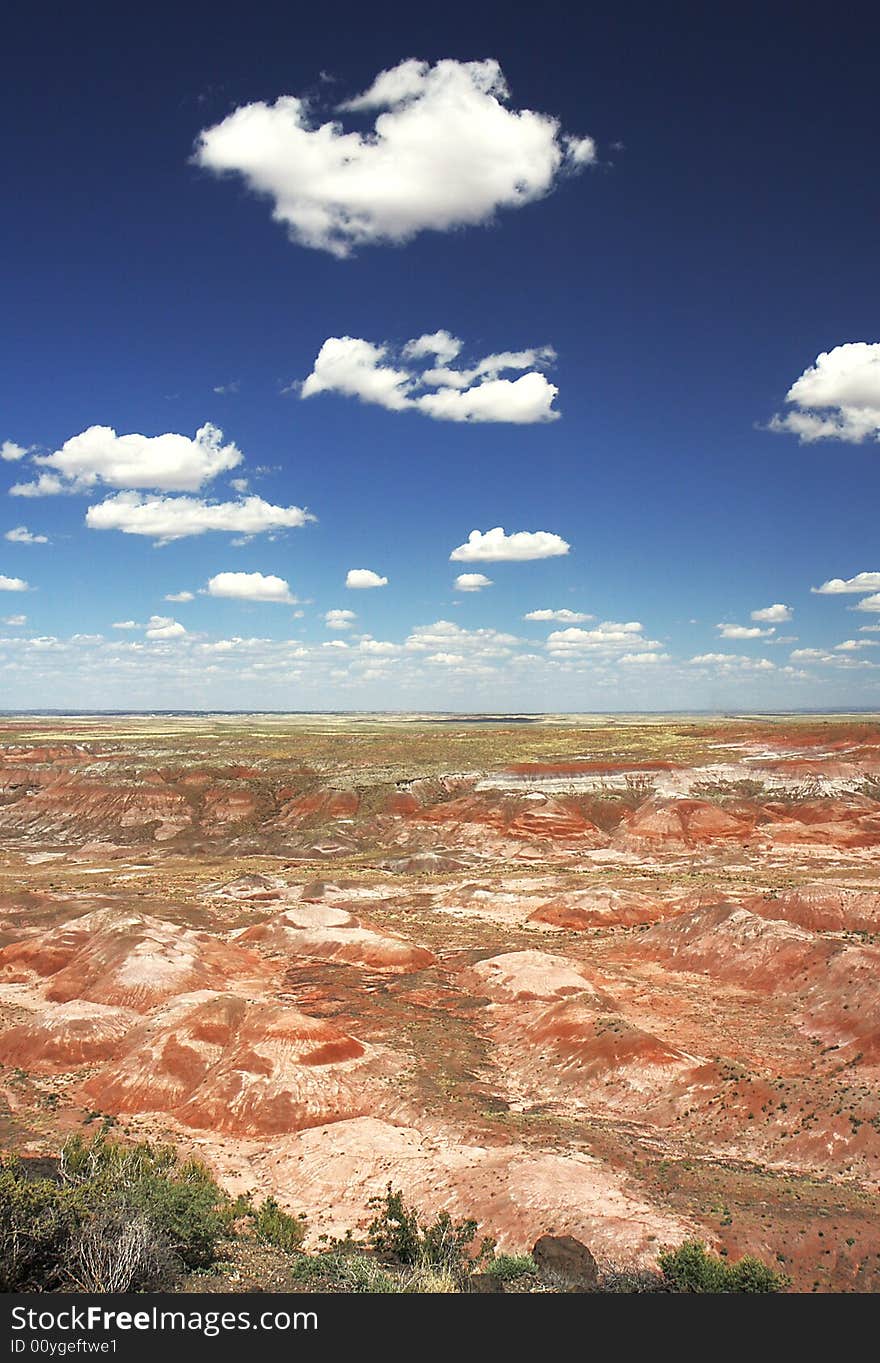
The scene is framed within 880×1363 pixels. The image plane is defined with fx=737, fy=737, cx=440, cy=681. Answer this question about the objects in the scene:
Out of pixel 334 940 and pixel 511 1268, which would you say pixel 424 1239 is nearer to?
pixel 511 1268

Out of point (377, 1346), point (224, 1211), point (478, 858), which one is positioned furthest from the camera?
point (478, 858)

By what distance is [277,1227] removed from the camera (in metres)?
20.8

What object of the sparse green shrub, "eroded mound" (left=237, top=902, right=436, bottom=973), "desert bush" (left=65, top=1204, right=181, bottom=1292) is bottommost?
"eroded mound" (left=237, top=902, right=436, bottom=973)

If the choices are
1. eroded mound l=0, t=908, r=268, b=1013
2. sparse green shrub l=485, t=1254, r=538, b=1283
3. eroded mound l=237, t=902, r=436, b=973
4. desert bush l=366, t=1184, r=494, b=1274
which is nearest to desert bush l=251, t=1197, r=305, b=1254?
desert bush l=366, t=1184, r=494, b=1274

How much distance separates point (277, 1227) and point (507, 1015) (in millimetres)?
20424

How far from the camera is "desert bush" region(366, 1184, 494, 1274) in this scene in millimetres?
18578

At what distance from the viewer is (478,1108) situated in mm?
29734

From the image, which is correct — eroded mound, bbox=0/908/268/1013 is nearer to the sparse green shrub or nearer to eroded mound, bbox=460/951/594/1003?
eroded mound, bbox=460/951/594/1003

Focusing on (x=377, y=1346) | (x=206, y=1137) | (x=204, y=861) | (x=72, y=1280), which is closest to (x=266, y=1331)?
(x=377, y=1346)

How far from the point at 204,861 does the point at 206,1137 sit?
62930 mm

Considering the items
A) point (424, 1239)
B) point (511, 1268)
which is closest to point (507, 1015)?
point (424, 1239)

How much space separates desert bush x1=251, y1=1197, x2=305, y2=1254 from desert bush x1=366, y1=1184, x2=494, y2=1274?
7.00ft

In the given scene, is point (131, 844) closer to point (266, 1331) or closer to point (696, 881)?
point (696, 881)

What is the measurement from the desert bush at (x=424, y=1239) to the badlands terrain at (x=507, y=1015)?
775 millimetres
